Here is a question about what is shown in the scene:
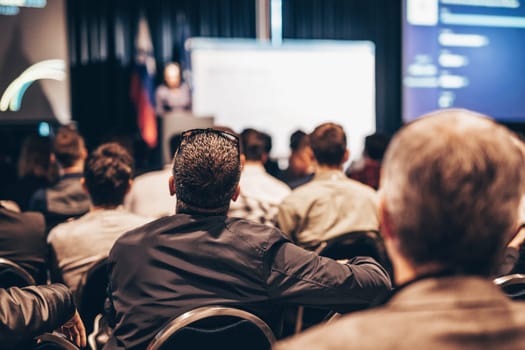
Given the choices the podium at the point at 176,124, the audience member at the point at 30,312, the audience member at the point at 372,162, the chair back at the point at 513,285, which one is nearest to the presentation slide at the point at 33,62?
the podium at the point at 176,124

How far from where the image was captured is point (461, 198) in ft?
2.69

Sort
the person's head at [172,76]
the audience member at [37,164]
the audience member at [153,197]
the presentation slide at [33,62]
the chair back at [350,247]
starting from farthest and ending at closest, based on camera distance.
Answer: the person's head at [172,76] → the presentation slide at [33,62] → the audience member at [37,164] → the audience member at [153,197] → the chair back at [350,247]

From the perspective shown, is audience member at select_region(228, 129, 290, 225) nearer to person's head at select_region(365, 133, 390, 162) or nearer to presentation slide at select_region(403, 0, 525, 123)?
person's head at select_region(365, 133, 390, 162)

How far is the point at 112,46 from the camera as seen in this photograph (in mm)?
7742

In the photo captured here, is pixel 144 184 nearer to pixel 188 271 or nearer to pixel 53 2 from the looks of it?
pixel 188 271

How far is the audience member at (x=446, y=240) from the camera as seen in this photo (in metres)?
0.76

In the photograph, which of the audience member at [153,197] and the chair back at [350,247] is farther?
the audience member at [153,197]

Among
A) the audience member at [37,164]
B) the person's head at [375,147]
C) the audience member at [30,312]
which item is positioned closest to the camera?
the audience member at [30,312]

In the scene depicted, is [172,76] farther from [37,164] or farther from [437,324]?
[437,324]

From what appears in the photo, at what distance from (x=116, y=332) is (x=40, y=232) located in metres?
1.04

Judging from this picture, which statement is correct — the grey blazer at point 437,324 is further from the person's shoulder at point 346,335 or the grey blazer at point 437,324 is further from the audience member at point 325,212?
the audience member at point 325,212

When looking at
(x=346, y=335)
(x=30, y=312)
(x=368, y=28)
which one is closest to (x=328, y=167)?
(x=30, y=312)

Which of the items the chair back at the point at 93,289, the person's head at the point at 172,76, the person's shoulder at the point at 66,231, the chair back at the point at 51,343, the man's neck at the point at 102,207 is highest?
the person's head at the point at 172,76

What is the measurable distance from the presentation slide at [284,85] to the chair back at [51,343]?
5.88 meters
